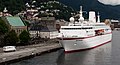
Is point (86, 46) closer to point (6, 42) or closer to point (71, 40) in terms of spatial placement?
point (71, 40)

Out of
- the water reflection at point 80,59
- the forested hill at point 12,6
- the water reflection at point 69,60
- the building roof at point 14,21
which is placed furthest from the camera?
the forested hill at point 12,6

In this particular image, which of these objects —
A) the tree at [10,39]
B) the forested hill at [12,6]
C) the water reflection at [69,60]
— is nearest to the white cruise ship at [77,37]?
A: the water reflection at [69,60]

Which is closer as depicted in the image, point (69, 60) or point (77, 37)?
point (69, 60)

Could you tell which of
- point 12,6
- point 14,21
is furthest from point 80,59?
point 12,6

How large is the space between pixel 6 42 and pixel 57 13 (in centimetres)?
10907

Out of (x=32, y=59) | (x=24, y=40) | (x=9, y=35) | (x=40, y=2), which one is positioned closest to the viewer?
(x=32, y=59)

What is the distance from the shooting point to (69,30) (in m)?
58.6

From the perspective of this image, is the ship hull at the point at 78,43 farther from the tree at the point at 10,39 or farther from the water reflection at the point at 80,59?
the tree at the point at 10,39

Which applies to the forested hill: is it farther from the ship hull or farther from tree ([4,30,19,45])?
tree ([4,30,19,45])

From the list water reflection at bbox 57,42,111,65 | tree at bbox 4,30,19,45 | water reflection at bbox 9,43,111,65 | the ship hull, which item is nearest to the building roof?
tree at bbox 4,30,19,45

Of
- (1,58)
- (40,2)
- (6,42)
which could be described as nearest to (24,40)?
(6,42)

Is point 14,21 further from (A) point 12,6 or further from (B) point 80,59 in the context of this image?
(A) point 12,6

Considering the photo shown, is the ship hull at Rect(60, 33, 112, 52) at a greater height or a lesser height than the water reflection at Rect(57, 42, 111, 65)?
greater

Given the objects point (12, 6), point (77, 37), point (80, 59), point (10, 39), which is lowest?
point (80, 59)
